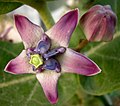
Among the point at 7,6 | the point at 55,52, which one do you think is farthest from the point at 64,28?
the point at 7,6

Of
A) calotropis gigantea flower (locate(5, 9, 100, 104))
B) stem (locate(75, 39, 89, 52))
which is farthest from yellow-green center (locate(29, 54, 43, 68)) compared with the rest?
stem (locate(75, 39, 89, 52))

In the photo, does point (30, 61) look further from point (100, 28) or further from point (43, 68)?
point (100, 28)

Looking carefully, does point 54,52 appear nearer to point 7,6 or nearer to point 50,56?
point 50,56

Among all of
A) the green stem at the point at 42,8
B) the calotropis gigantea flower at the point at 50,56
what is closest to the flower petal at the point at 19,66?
the calotropis gigantea flower at the point at 50,56

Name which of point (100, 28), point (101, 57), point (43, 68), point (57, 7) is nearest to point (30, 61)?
point (43, 68)

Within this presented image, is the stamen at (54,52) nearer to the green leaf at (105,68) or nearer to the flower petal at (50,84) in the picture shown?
the flower petal at (50,84)

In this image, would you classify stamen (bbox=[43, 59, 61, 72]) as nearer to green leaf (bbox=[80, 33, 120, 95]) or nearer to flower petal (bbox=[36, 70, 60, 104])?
flower petal (bbox=[36, 70, 60, 104])

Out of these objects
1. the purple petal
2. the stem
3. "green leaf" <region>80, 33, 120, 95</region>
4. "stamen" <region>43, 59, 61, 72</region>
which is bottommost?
"green leaf" <region>80, 33, 120, 95</region>
